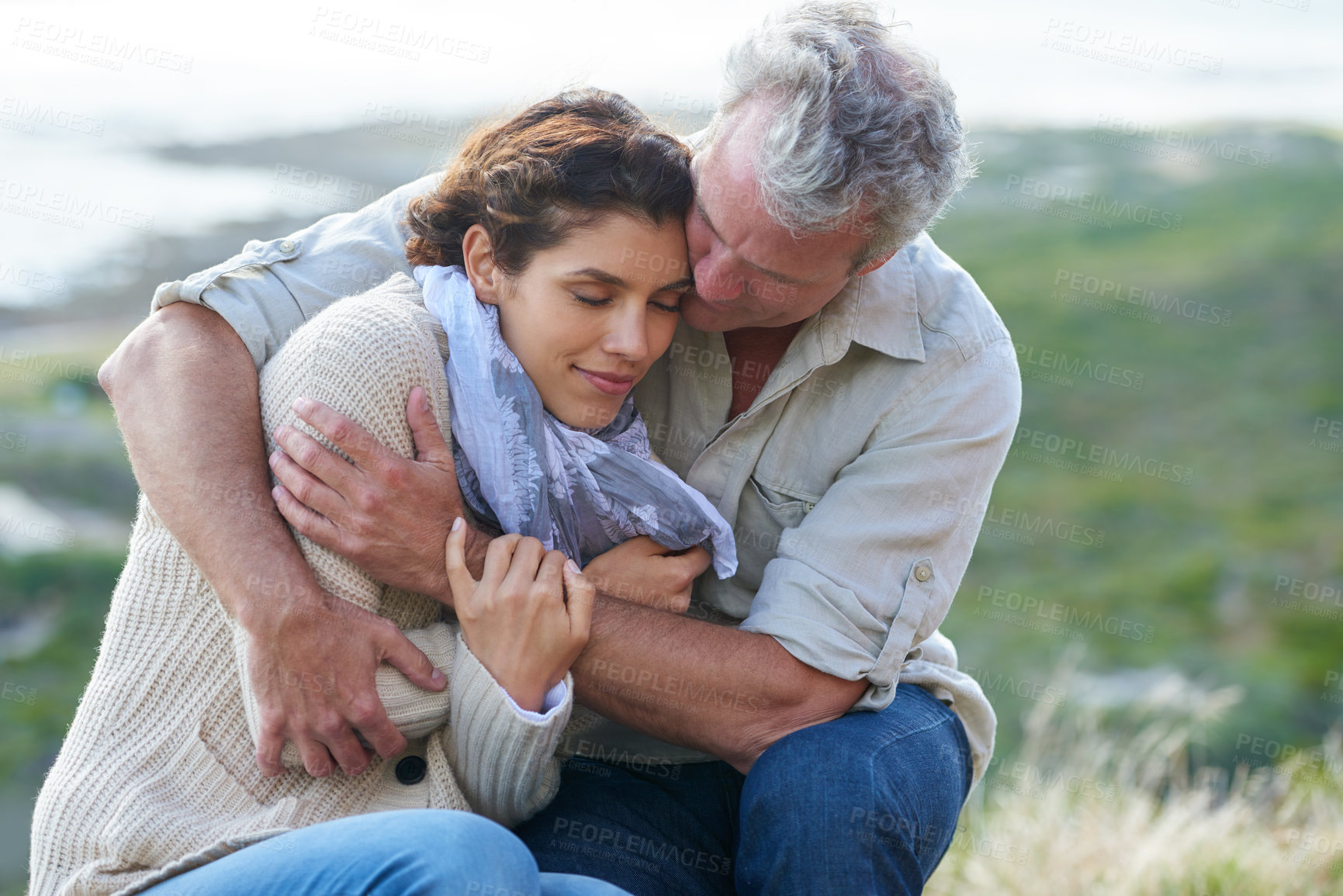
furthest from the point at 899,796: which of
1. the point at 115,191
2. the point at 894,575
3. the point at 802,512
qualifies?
the point at 115,191

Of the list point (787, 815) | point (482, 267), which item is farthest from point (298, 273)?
point (787, 815)

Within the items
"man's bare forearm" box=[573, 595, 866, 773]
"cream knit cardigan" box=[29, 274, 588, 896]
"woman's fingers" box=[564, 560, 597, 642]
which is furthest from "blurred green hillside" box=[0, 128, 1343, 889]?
"woman's fingers" box=[564, 560, 597, 642]

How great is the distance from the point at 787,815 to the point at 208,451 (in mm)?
1120

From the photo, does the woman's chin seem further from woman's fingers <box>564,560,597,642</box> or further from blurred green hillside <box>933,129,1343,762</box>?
blurred green hillside <box>933,129,1343,762</box>

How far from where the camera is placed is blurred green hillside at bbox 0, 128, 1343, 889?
16.8ft

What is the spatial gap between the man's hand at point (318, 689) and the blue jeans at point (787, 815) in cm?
48

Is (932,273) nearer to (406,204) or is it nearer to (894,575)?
(894,575)

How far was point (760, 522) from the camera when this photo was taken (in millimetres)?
2373

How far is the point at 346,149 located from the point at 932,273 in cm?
610

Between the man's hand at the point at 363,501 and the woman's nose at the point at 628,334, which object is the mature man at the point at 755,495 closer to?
the man's hand at the point at 363,501

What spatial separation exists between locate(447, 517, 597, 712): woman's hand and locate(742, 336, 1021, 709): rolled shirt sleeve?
1.33ft

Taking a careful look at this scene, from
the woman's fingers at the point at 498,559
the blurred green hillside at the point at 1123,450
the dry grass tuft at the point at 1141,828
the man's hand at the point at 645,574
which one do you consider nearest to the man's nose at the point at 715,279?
the man's hand at the point at 645,574

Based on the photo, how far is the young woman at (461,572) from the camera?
164cm

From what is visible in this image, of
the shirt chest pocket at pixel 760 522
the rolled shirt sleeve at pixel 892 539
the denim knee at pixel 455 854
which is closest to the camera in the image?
the denim knee at pixel 455 854
